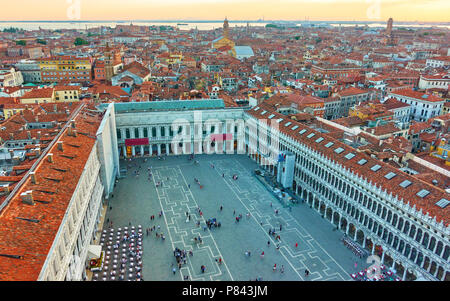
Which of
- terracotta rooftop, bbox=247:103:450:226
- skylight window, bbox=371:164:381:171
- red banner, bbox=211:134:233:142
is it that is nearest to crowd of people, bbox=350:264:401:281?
terracotta rooftop, bbox=247:103:450:226

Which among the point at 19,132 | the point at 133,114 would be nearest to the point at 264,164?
the point at 133,114

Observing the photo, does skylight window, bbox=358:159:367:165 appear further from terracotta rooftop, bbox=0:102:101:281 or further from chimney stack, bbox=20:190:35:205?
chimney stack, bbox=20:190:35:205

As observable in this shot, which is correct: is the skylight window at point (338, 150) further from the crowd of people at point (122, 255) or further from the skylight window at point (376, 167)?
the crowd of people at point (122, 255)

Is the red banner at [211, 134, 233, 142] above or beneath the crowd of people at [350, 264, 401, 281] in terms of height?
above

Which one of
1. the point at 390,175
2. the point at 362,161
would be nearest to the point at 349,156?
the point at 362,161

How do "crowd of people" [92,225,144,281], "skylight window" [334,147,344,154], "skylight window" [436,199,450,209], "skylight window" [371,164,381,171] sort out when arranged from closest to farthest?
"skylight window" [436,199,450,209], "crowd of people" [92,225,144,281], "skylight window" [371,164,381,171], "skylight window" [334,147,344,154]
